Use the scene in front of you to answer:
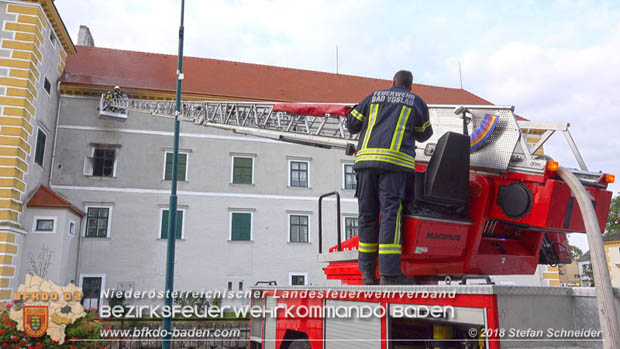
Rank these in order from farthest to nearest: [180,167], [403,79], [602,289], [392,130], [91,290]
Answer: [180,167]
[91,290]
[403,79]
[392,130]
[602,289]

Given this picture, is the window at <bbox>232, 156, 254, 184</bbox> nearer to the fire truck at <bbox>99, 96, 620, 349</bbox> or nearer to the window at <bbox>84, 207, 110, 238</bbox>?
the window at <bbox>84, 207, 110, 238</bbox>

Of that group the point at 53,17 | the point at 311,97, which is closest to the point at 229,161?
the point at 311,97

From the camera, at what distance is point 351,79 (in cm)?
3100

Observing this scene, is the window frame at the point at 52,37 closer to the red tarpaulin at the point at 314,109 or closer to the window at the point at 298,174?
the window at the point at 298,174

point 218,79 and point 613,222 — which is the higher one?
point 218,79

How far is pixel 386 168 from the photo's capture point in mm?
4246

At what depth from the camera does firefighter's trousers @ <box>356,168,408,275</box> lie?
4152 mm

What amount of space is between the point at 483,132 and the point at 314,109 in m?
3.24

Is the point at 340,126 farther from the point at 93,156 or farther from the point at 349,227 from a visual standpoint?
the point at 93,156

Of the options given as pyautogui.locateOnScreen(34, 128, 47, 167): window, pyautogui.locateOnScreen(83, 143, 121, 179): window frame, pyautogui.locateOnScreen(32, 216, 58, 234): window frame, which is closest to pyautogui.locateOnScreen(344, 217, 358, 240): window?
pyautogui.locateOnScreen(83, 143, 121, 179): window frame

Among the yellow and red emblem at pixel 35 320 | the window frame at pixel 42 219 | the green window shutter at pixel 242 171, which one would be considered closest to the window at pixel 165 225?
the green window shutter at pixel 242 171

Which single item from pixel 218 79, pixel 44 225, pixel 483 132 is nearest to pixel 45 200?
pixel 44 225

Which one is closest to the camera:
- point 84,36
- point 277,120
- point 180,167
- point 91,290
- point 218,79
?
point 277,120

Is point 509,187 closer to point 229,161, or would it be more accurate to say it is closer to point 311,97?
point 229,161
